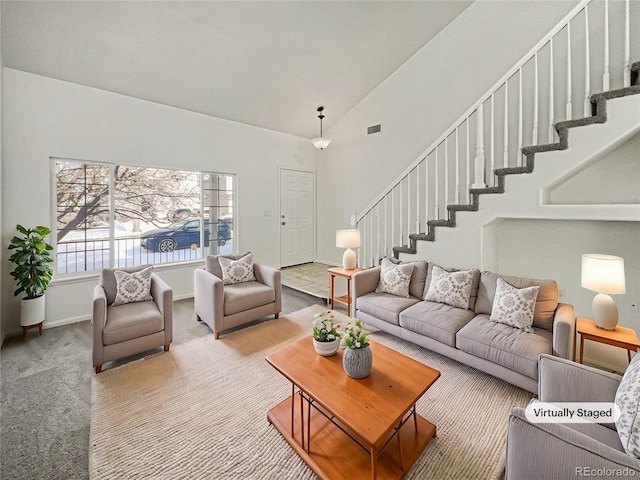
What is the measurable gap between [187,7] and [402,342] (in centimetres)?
416

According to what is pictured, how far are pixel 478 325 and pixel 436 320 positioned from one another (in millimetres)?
337

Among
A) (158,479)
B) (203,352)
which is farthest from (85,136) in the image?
(158,479)

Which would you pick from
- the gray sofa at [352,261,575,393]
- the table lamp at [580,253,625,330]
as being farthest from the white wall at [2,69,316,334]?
the table lamp at [580,253,625,330]

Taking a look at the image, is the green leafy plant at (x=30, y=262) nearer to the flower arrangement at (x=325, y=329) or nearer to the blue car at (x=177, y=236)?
the blue car at (x=177, y=236)

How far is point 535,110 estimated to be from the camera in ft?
9.00

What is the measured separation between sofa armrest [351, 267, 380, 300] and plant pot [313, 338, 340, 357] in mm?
1398

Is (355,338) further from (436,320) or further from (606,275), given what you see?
(606,275)

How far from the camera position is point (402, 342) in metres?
3.00

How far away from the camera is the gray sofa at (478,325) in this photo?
81.1 inches

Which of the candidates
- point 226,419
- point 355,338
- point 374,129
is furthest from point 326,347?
point 374,129

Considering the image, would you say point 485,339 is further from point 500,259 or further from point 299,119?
point 299,119

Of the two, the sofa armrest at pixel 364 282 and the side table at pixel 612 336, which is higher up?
the sofa armrest at pixel 364 282

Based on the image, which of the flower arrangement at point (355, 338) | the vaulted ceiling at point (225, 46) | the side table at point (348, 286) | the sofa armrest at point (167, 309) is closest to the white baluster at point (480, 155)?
the side table at point (348, 286)

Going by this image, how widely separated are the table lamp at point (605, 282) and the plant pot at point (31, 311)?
526 cm
